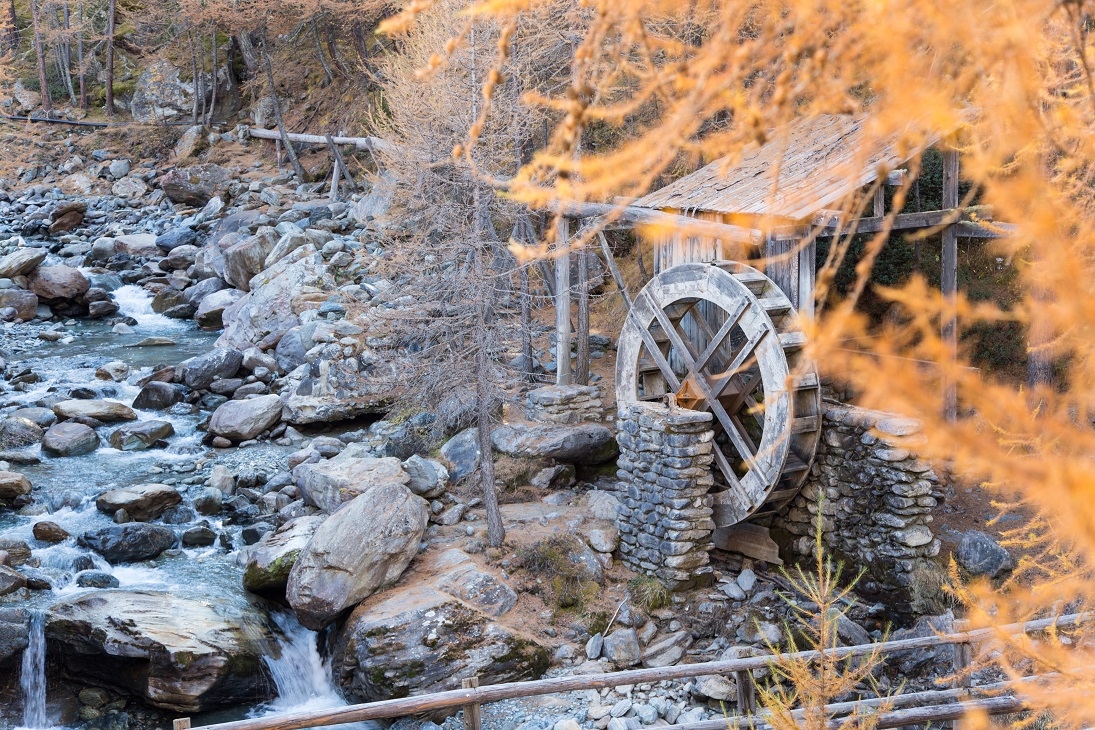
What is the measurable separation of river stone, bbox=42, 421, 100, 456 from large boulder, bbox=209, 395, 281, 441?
1.46 meters

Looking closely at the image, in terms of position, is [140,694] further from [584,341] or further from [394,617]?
[584,341]

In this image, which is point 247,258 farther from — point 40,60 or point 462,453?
point 40,60

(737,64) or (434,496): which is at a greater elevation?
(737,64)

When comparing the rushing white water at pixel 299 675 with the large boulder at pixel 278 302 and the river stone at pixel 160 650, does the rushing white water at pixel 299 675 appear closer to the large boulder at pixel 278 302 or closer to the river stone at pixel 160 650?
the river stone at pixel 160 650

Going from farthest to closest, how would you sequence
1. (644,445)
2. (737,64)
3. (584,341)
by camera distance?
(584,341)
(644,445)
(737,64)

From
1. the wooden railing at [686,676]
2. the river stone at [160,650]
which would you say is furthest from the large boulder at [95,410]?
the wooden railing at [686,676]

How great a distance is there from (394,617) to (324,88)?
21.2 meters

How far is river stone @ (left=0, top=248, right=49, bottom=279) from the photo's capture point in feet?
60.6

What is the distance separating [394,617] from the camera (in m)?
7.55

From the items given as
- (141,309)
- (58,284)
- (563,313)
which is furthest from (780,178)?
(58,284)

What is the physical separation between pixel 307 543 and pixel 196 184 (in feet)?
58.4

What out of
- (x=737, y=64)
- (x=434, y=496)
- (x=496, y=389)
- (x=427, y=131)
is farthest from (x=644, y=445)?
(x=737, y=64)

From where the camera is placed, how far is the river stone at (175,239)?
837 inches

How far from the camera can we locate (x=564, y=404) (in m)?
11.0
